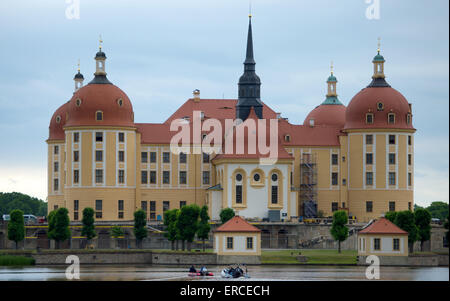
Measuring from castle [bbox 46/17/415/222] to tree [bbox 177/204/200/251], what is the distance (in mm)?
15441

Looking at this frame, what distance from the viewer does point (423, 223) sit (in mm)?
119688

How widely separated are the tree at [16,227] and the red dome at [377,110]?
36731mm

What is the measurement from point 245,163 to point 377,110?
15063 mm

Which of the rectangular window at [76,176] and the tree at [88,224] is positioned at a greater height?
the rectangular window at [76,176]

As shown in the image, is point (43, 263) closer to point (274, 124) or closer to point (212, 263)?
point (212, 263)

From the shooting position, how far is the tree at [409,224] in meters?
116

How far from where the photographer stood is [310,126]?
140 metres

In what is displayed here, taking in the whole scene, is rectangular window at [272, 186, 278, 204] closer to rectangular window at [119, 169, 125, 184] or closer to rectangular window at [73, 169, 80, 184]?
rectangular window at [119, 169, 125, 184]

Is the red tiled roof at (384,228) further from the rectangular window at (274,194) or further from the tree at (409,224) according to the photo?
the rectangular window at (274,194)

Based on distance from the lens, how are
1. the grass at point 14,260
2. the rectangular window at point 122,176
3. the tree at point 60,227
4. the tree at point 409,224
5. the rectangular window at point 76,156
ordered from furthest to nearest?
the rectangular window at point 122,176 → the rectangular window at point 76,156 → the tree at point 60,227 → the tree at point 409,224 → the grass at point 14,260

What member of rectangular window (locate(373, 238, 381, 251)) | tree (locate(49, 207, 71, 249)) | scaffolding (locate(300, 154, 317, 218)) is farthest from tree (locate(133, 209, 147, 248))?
rectangular window (locate(373, 238, 381, 251))

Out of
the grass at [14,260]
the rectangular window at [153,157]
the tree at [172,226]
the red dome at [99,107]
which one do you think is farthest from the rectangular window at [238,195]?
the grass at [14,260]

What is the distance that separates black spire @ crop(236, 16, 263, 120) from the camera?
459 ft
